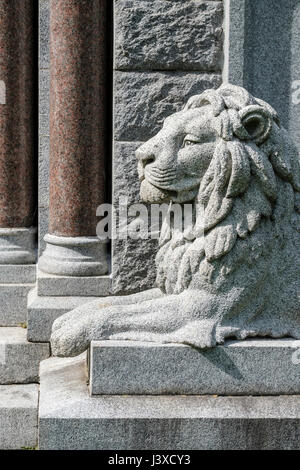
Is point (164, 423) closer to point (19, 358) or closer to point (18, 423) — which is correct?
point (18, 423)

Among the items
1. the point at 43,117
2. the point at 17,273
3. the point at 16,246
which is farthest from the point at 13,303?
the point at 43,117

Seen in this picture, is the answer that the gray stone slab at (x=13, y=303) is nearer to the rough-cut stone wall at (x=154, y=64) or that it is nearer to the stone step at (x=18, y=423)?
the stone step at (x=18, y=423)

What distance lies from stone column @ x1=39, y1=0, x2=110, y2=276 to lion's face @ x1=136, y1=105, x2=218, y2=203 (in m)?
1.32

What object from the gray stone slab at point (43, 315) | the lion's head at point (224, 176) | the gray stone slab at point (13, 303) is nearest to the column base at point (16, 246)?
the gray stone slab at point (13, 303)

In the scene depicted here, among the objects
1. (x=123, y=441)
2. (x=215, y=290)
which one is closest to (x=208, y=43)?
(x=215, y=290)

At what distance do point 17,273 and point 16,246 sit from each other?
0.78 feet

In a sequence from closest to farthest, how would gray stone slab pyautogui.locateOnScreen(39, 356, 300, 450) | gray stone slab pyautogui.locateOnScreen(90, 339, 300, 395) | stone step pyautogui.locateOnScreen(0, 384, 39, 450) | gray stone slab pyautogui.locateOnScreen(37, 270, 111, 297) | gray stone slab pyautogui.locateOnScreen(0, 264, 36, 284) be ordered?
gray stone slab pyautogui.locateOnScreen(39, 356, 300, 450) → gray stone slab pyautogui.locateOnScreen(90, 339, 300, 395) → stone step pyautogui.locateOnScreen(0, 384, 39, 450) → gray stone slab pyautogui.locateOnScreen(37, 270, 111, 297) → gray stone slab pyautogui.locateOnScreen(0, 264, 36, 284)

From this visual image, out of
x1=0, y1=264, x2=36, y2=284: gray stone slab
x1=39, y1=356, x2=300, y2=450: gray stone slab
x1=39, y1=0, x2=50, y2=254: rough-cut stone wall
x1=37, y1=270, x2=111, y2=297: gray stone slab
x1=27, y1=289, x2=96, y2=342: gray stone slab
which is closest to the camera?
x1=39, y1=356, x2=300, y2=450: gray stone slab

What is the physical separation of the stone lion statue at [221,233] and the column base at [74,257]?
1.20m

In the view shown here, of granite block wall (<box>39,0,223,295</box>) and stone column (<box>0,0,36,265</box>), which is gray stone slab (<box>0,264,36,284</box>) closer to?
stone column (<box>0,0,36,265</box>)

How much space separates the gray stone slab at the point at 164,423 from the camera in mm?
4082

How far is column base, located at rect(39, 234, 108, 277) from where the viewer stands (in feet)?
18.5

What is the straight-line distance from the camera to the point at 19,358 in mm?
5527

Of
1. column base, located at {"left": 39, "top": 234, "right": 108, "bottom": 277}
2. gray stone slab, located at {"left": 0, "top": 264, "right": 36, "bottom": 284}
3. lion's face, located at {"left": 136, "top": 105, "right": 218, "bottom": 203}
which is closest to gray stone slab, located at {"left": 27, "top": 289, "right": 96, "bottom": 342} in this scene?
column base, located at {"left": 39, "top": 234, "right": 108, "bottom": 277}
